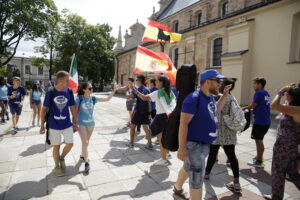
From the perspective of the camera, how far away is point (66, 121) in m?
3.68

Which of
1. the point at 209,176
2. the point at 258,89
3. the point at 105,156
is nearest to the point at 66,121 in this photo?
the point at 105,156

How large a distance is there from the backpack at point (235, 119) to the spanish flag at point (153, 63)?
185 centimetres

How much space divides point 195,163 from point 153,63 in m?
3.20

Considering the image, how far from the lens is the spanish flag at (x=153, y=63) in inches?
193

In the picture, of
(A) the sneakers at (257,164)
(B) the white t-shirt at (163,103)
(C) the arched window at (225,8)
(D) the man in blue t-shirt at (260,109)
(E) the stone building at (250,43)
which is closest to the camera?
(B) the white t-shirt at (163,103)

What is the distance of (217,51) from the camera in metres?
17.8

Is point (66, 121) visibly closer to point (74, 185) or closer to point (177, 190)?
point (74, 185)

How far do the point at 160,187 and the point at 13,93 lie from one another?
6652 millimetres

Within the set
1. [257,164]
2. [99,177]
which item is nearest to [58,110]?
[99,177]

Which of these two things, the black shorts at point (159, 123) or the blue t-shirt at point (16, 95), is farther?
the blue t-shirt at point (16, 95)

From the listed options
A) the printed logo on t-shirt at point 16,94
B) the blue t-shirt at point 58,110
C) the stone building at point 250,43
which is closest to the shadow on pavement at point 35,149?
the blue t-shirt at point 58,110

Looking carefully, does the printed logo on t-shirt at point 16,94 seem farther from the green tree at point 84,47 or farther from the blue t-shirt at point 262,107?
the green tree at point 84,47

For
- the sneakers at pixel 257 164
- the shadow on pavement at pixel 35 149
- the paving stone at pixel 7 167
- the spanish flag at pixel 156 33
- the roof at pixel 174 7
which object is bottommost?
the shadow on pavement at pixel 35 149

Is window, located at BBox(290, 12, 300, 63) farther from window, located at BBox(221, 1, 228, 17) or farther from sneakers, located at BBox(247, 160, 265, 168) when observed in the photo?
sneakers, located at BBox(247, 160, 265, 168)
